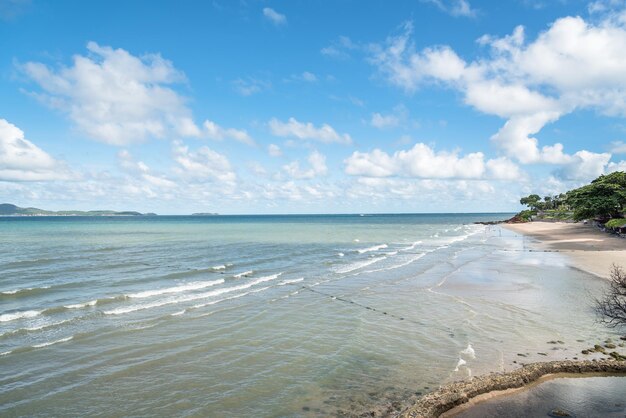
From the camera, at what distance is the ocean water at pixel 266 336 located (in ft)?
32.9

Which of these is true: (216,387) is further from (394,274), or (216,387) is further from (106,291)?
(394,274)

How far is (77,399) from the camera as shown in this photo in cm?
993

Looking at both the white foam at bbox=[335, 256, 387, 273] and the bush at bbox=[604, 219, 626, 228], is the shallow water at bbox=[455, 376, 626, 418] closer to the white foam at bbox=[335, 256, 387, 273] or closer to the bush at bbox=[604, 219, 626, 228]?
the white foam at bbox=[335, 256, 387, 273]

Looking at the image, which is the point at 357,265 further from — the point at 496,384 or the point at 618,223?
the point at 618,223

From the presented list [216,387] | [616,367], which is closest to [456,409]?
[616,367]

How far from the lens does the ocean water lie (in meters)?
10.0

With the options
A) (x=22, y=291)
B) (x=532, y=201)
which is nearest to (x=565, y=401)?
(x=22, y=291)

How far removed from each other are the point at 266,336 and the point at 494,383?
322 inches

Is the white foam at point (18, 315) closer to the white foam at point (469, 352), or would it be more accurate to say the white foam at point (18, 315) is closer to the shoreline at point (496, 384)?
the shoreline at point (496, 384)

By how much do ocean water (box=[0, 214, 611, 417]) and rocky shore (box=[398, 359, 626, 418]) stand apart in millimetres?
838

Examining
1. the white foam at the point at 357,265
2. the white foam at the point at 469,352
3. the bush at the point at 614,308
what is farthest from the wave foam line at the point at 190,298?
the bush at the point at 614,308

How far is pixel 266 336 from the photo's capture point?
14859 mm

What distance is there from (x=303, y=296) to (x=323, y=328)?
19.8 ft

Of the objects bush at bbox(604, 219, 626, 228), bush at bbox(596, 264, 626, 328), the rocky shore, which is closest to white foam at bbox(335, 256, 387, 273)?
bush at bbox(596, 264, 626, 328)
